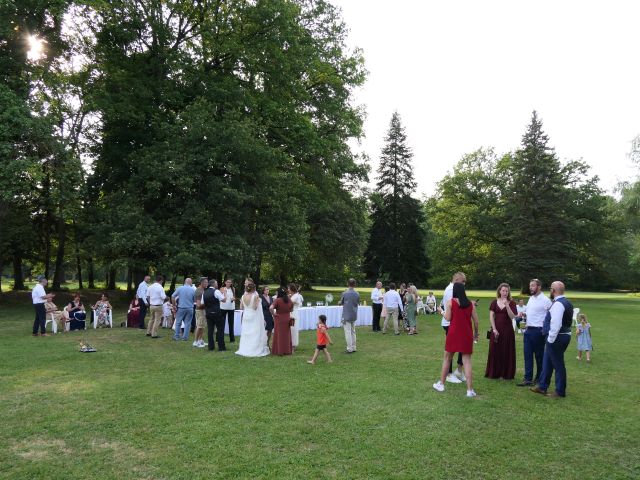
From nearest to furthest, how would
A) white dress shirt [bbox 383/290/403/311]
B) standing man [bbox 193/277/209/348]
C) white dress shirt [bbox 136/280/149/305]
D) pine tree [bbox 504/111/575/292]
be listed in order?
1. standing man [bbox 193/277/209/348]
2. white dress shirt [bbox 136/280/149/305]
3. white dress shirt [bbox 383/290/403/311]
4. pine tree [bbox 504/111/575/292]

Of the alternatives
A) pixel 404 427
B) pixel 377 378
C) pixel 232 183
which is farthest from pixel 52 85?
pixel 404 427

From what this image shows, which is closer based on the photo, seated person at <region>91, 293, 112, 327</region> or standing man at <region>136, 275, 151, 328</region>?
standing man at <region>136, 275, 151, 328</region>

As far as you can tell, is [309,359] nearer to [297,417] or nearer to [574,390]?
[297,417]

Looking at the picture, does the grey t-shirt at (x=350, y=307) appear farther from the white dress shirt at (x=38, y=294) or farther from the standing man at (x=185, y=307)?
the white dress shirt at (x=38, y=294)

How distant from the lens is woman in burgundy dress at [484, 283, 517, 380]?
8484 mm

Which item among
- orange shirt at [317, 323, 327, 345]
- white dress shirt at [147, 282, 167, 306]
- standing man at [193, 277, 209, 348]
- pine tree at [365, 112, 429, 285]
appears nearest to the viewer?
orange shirt at [317, 323, 327, 345]

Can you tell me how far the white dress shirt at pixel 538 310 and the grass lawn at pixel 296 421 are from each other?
1216mm

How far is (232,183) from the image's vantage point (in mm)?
22625

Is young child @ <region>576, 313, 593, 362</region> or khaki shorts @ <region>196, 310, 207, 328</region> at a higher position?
khaki shorts @ <region>196, 310, 207, 328</region>

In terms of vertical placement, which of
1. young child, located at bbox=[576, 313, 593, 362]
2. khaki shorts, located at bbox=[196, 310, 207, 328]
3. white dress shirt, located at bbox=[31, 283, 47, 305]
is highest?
white dress shirt, located at bbox=[31, 283, 47, 305]

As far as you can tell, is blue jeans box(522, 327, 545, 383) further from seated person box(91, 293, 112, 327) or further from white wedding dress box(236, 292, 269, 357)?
seated person box(91, 293, 112, 327)

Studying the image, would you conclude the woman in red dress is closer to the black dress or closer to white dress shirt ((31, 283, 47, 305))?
the black dress

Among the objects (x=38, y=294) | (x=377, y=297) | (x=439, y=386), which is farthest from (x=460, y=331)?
(x=38, y=294)

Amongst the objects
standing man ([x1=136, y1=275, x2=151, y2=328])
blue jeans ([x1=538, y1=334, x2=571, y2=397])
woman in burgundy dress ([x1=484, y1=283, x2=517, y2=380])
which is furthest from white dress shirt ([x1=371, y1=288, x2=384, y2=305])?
blue jeans ([x1=538, y1=334, x2=571, y2=397])
